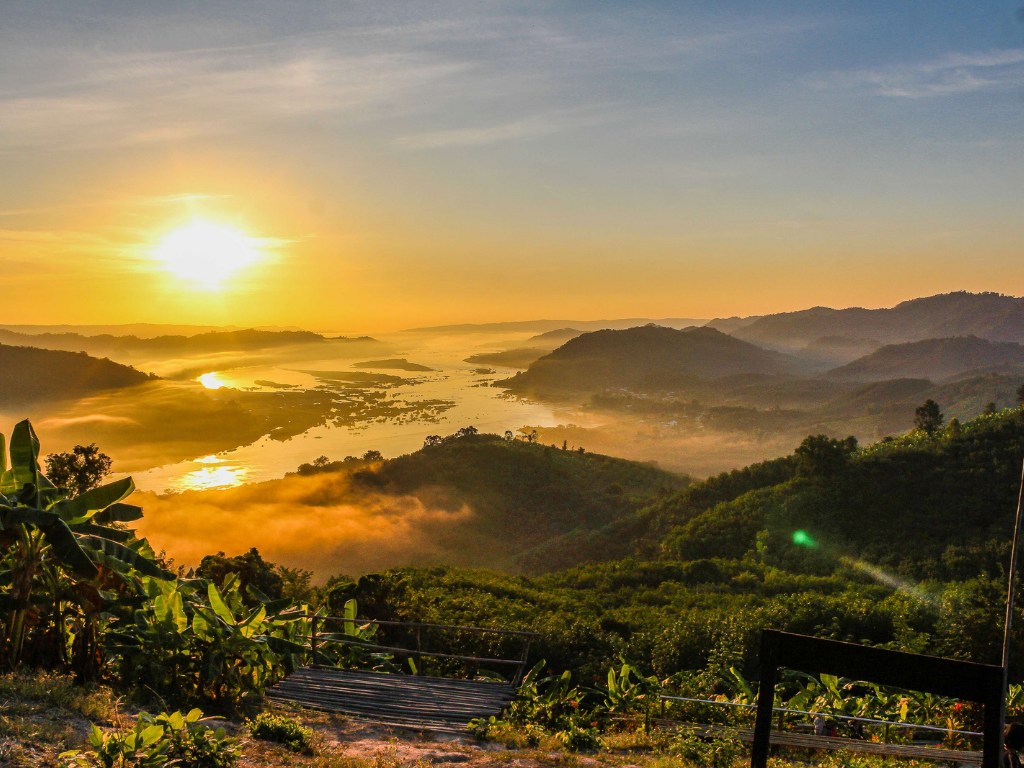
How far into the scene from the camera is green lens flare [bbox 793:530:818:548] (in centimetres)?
3616

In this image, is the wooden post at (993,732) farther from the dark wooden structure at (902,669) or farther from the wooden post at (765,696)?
the wooden post at (765,696)

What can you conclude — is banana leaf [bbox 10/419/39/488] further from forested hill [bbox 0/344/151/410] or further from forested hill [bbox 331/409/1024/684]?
forested hill [bbox 0/344/151/410]

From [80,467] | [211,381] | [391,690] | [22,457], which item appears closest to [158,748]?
[391,690]

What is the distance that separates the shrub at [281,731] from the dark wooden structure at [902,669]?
15.2 ft

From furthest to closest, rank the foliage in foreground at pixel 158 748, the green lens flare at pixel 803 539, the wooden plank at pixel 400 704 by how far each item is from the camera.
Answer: the green lens flare at pixel 803 539
the wooden plank at pixel 400 704
the foliage in foreground at pixel 158 748

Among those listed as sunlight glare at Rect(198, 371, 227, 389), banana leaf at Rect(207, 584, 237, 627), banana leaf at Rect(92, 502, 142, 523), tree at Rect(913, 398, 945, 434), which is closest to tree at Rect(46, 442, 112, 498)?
banana leaf at Rect(92, 502, 142, 523)

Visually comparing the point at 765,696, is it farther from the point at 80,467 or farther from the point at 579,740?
the point at 80,467

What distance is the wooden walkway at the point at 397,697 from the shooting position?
7504mm

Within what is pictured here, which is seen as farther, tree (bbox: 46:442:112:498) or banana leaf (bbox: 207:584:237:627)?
tree (bbox: 46:442:112:498)

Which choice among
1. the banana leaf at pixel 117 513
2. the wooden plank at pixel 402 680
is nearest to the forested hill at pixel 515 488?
the wooden plank at pixel 402 680

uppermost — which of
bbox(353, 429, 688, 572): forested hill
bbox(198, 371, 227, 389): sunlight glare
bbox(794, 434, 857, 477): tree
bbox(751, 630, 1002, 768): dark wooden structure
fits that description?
bbox(198, 371, 227, 389): sunlight glare

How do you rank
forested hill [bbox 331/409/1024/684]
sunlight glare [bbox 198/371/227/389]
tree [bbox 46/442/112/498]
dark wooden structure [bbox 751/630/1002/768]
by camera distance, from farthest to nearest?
sunlight glare [bbox 198/371/227/389] → tree [bbox 46/442/112/498] → forested hill [bbox 331/409/1024/684] → dark wooden structure [bbox 751/630/1002/768]

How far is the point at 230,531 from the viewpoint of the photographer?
254 ft

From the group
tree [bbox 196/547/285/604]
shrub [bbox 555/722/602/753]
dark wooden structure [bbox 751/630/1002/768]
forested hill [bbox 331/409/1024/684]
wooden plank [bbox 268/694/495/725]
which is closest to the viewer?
dark wooden structure [bbox 751/630/1002/768]
